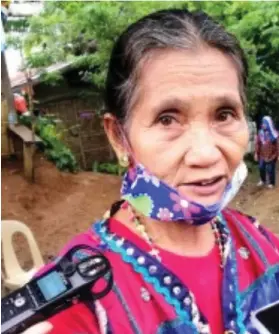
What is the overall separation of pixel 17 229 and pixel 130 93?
3307 mm

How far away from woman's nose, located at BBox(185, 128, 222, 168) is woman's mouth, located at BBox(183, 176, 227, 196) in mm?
40

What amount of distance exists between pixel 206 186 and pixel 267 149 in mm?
8978

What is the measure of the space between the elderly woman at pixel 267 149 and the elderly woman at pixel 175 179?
842 centimetres

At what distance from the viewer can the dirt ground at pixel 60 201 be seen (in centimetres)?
785

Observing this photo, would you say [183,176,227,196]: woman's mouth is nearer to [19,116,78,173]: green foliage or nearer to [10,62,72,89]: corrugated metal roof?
[19,116,78,173]: green foliage

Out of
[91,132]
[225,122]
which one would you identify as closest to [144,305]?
[225,122]

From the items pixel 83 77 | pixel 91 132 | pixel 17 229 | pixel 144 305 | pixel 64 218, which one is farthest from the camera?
pixel 91 132

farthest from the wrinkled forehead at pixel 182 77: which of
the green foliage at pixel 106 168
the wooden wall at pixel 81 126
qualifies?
the wooden wall at pixel 81 126

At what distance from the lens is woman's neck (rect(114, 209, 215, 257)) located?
115 cm

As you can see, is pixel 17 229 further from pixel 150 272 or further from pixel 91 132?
pixel 91 132

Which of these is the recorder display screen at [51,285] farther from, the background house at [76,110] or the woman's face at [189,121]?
the background house at [76,110]

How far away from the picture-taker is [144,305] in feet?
3.41

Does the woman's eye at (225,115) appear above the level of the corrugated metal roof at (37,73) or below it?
above

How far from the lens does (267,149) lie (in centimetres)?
984
